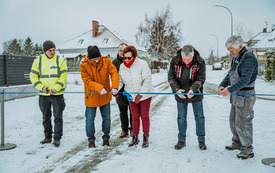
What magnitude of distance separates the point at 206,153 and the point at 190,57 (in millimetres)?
1647

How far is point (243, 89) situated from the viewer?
11.8 feet

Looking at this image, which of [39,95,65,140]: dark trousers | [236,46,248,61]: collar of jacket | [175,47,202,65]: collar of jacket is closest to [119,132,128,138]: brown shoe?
[39,95,65,140]: dark trousers

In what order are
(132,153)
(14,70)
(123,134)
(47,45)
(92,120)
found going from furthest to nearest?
1. (14,70)
2. (123,134)
3. (47,45)
4. (92,120)
5. (132,153)

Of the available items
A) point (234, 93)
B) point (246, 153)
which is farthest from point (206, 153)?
point (234, 93)

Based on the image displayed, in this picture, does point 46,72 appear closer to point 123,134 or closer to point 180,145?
point 123,134

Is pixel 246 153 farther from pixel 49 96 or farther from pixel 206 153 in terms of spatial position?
pixel 49 96

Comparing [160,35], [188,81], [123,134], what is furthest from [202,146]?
[160,35]

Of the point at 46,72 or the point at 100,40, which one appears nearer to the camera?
→ the point at 46,72

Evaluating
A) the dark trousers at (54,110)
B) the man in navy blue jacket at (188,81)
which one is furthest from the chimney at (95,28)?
the man in navy blue jacket at (188,81)

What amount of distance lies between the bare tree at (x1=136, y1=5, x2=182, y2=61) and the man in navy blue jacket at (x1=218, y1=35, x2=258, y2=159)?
3991 cm

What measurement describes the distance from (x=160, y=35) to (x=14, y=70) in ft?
115

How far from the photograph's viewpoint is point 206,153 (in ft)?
12.6

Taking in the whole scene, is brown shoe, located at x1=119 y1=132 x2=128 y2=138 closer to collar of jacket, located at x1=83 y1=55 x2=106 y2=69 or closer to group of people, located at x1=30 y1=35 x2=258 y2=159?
group of people, located at x1=30 y1=35 x2=258 y2=159

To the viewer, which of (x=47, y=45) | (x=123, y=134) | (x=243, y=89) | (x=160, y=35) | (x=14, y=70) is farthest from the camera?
(x=160, y=35)
